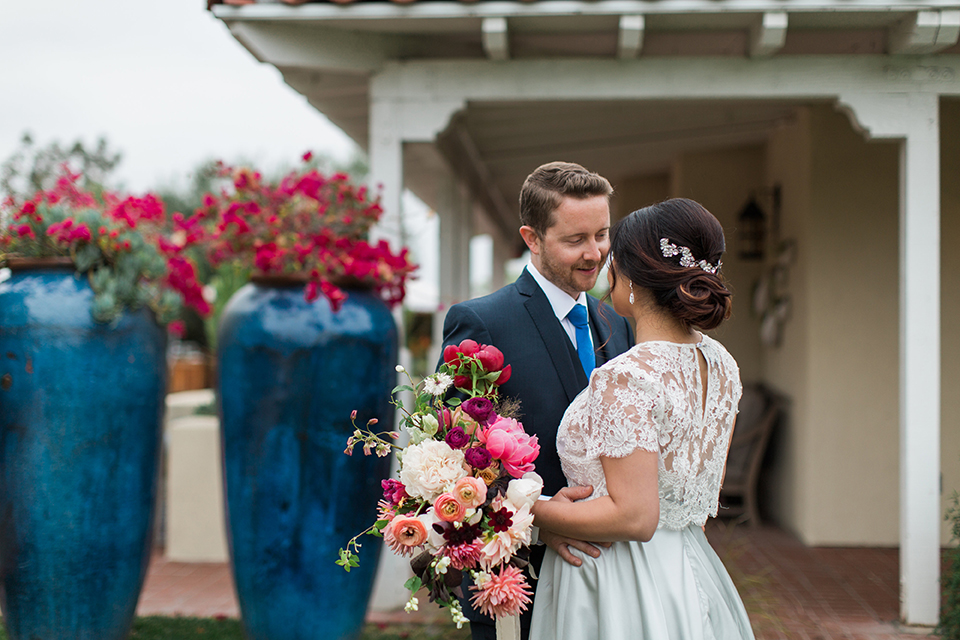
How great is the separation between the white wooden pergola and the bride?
2364 millimetres

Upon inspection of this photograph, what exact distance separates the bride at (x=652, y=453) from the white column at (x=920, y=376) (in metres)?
2.43

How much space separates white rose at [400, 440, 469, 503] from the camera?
4.91 ft

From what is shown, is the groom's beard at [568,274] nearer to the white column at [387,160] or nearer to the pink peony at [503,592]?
the pink peony at [503,592]

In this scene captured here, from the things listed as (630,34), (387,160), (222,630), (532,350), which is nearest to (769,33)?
(630,34)

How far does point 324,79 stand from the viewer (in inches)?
177

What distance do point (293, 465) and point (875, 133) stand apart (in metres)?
3.22

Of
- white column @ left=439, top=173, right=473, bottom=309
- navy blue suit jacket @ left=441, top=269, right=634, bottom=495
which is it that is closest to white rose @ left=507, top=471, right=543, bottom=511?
navy blue suit jacket @ left=441, top=269, right=634, bottom=495

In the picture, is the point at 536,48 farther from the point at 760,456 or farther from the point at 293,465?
the point at 760,456

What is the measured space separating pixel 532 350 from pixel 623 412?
0.50 m

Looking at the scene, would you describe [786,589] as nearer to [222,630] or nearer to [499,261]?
[222,630]

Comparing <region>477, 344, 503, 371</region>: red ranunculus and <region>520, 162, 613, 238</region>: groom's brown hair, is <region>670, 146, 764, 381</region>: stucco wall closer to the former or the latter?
<region>520, 162, 613, 238</region>: groom's brown hair

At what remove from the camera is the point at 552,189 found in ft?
6.58

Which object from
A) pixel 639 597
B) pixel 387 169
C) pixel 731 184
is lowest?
pixel 639 597

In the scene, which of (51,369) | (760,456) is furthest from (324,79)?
(760,456)
